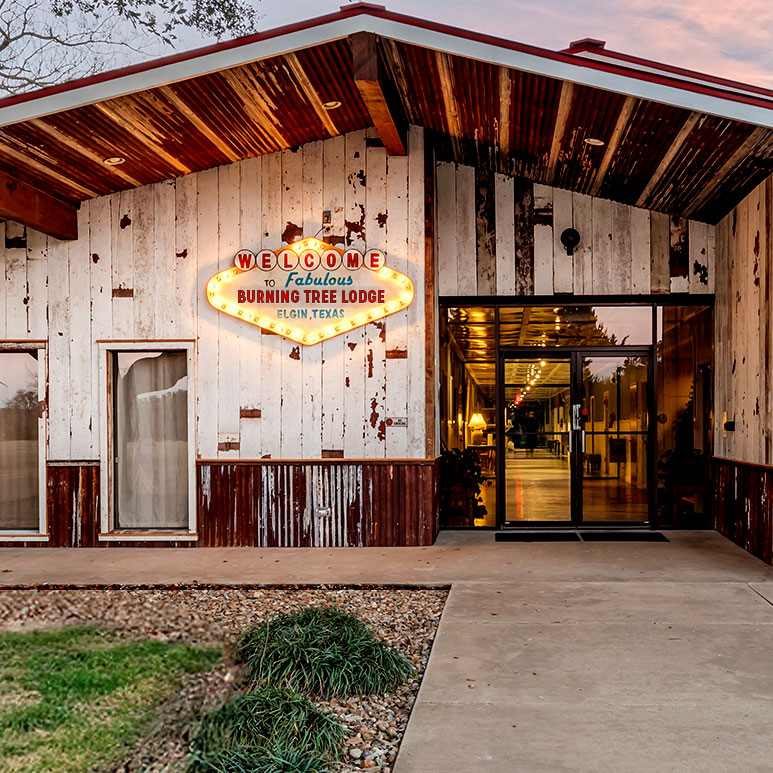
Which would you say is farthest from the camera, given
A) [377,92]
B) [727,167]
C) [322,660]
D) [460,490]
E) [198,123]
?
[460,490]

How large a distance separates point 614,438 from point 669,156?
10.3 ft

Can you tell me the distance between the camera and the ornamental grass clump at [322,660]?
391 cm

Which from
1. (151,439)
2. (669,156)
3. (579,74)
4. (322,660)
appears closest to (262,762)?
(322,660)

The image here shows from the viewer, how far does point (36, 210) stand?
25.1 feet

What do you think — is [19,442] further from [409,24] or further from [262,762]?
[262,762]

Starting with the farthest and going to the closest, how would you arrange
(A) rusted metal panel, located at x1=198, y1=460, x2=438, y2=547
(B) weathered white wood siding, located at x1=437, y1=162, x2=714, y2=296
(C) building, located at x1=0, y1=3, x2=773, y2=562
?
(B) weathered white wood siding, located at x1=437, y1=162, x2=714, y2=296, (A) rusted metal panel, located at x1=198, y1=460, x2=438, y2=547, (C) building, located at x1=0, y1=3, x2=773, y2=562

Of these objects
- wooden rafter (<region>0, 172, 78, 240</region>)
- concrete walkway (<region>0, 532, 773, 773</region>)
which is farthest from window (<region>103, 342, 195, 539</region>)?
wooden rafter (<region>0, 172, 78, 240</region>)

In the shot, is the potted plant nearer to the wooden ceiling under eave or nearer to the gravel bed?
the gravel bed

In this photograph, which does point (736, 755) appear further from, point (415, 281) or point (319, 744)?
point (415, 281)

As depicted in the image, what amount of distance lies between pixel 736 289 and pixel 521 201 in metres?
2.35

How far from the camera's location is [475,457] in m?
9.11

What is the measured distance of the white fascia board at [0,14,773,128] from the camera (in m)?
5.78

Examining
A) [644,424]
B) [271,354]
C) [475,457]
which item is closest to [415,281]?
[271,354]

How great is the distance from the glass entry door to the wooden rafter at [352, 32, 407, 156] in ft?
8.79
